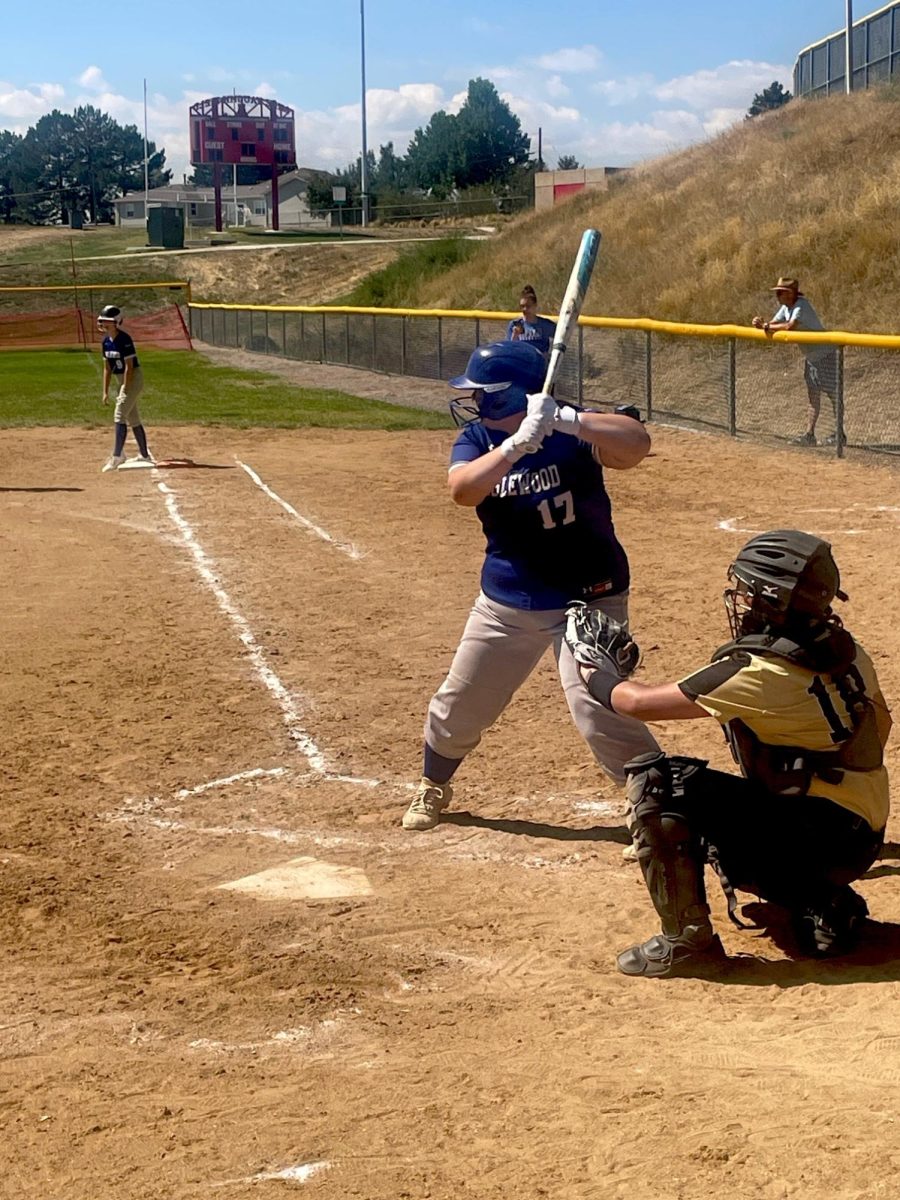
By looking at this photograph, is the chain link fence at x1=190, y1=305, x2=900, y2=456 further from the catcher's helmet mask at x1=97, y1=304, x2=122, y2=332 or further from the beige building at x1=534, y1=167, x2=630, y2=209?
the beige building at x1=534, y1=167, x2=630, y2=209

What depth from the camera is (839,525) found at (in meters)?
13.4

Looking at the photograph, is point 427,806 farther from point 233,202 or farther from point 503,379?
point 233,202

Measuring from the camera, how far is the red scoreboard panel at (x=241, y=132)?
296ft

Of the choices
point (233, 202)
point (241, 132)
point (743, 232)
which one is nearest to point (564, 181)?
point (743, 232)

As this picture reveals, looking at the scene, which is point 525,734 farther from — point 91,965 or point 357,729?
point 91,965

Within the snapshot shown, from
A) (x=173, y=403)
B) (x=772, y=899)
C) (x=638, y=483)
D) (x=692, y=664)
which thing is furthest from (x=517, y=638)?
(x=173, y=403)

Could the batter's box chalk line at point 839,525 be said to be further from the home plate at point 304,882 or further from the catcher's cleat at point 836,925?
the catcher's cleat at point 836,925

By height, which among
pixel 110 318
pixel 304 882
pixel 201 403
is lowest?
pixel 304 882

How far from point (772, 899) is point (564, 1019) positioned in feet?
3.23

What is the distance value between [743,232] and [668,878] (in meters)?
31.1

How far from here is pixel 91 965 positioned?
5086mm

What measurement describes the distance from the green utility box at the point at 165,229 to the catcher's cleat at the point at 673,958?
7341 cm

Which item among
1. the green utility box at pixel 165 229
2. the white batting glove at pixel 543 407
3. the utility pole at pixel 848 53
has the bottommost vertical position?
the white batting glove at pixel 543 407

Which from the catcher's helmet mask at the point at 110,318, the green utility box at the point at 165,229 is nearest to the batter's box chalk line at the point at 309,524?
the catcher's helmet mask at the point at 110,318
